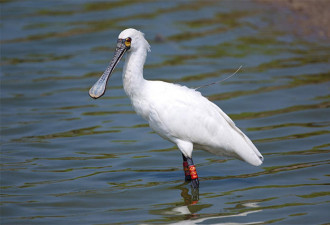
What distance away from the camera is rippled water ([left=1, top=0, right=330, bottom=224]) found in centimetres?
879

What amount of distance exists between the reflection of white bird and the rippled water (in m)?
0.60

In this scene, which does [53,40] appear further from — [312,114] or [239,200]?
[239,200]

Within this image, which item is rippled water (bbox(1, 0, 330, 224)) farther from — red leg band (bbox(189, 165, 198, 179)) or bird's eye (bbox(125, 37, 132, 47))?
bird's eye (bbox(125, 37, 132, 47))

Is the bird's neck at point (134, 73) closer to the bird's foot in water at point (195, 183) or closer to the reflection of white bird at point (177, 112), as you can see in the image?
the reflection of white bird at point (177, 112)

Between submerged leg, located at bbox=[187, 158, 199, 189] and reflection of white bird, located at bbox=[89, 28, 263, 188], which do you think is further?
submerged leg, located at bbox=[187, 158, 199, 189]

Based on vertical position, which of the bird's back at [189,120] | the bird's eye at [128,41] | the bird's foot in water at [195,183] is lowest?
the bird's foot in water at [195,183]

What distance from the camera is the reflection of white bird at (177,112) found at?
8977mm

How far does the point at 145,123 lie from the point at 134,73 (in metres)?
3.92

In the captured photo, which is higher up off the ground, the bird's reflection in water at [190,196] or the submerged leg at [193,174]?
the submerged leg at [193,174]

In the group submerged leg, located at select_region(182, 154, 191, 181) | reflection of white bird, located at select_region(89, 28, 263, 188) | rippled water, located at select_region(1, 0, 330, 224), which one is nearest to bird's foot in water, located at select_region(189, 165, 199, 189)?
reflection of white bird, located at select_region(89, 28, 263, 188)

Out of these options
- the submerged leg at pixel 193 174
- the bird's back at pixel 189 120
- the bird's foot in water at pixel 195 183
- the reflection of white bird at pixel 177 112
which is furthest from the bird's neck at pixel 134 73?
the bird's foot in water at pixel 195 183

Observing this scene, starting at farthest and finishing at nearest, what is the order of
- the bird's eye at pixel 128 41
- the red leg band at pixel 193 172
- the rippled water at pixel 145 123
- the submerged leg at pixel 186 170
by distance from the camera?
1. the submerged leg at pixel 186 170
2. the red leg band at pixel 193 172
3. the bird's eye at pixel 128 41
4. the rippled water at pixel 145 123

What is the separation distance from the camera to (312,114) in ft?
41.1

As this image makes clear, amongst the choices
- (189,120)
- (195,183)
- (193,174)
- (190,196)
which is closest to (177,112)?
(189,120)
